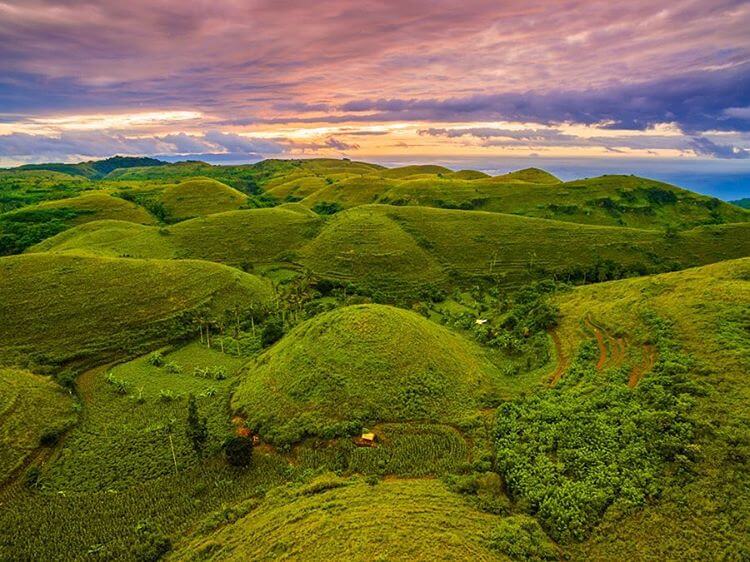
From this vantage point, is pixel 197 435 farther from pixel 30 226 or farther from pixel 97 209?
pixel 97 209

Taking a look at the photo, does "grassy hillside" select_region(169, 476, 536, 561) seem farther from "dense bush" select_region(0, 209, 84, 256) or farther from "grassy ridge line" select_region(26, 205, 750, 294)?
"dense bush" select_region(0, 209, 84, 256)

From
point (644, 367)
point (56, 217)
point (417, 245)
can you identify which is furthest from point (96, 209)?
point (644, 367)

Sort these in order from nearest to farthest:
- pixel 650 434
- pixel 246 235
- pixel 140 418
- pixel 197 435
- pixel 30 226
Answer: pixel 650 434 → pixel 197 435 → pixel 140 418 → pixel 246 235 → pixel 30 226

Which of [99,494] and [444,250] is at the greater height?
[444,250]

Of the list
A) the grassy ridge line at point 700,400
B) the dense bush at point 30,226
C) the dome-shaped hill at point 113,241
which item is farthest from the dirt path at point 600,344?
the dense bush at point 30,226

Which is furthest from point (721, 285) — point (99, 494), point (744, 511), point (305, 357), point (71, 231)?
point (71, 231)

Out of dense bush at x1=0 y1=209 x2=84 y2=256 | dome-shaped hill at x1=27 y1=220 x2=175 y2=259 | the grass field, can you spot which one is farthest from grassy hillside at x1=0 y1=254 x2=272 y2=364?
dense bush at x1=0 y1=209 x2=84 y2=256

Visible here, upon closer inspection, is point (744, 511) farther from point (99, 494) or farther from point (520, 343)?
point (99, 494)
